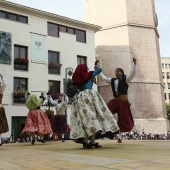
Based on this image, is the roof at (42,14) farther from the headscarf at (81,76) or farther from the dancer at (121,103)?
the headscarf at (81,76)

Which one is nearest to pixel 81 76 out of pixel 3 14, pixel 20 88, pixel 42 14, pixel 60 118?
pixel 60 118

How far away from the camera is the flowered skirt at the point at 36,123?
26.6 feet

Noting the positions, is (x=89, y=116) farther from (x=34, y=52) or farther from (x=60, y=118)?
(x=34, y=52)

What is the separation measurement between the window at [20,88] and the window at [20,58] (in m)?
0.87

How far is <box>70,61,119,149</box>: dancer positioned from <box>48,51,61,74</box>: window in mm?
15538

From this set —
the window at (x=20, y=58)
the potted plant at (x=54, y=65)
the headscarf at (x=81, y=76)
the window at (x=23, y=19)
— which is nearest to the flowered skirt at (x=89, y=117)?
the headscarf at (x=81, y=76)

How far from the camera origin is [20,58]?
18.8 meters

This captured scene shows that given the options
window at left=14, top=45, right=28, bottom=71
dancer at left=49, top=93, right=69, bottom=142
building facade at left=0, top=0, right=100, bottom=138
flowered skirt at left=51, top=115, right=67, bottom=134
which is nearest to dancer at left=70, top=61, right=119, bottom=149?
dancer at left=49, top=93, right=69, bottom=142

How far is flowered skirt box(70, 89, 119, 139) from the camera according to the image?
4.83 meters

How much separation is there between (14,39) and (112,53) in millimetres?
10126

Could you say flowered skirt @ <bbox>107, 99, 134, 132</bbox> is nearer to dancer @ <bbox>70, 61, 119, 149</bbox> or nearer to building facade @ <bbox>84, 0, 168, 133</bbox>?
dancer @ <bbox>70, 61, 119, 149</bbox>

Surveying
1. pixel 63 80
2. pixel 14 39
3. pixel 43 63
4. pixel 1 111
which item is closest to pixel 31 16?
pixel 14 39

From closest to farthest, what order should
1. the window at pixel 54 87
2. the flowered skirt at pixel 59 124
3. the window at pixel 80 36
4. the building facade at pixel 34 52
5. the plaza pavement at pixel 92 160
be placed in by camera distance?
1. the plaza pavement at pixel 92 160
2. the flowered skirt at pixel 59 124
3. the building facade at pixel 34 52
4. the window at pixel 54 87
5. the window at pixel 80 36

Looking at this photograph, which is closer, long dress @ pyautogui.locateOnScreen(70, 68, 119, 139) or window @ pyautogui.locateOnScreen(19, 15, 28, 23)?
long dress @ pyautogui.locateOnScreen(70, 68, 119, 139)
